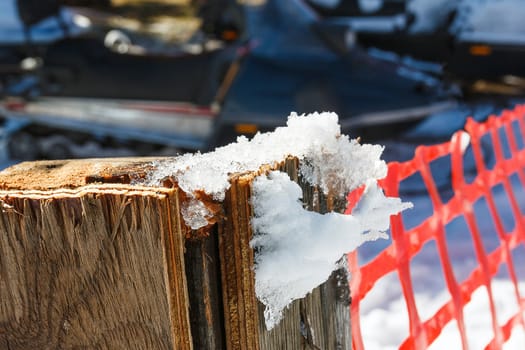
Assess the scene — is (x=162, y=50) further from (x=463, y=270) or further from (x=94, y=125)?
(x=463, y=270)

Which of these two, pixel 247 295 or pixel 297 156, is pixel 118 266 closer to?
pixel 247 295

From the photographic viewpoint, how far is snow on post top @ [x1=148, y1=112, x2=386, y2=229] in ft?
2.28

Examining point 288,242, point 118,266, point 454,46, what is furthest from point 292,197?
point 454,46

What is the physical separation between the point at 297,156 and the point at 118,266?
0.29 meters

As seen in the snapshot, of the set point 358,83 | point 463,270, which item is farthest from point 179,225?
point 358,83

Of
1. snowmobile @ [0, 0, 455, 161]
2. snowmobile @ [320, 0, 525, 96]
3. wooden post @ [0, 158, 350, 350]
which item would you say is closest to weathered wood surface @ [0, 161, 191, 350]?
wooden post @ [0, 158, 350, 350]

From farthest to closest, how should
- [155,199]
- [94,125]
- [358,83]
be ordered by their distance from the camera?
[94,125], [358,83], [155,199]

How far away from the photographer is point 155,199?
0.61 meters

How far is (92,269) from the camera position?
2.12ft

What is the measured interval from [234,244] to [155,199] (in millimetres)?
133

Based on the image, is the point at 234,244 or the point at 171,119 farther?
the point at 171,119

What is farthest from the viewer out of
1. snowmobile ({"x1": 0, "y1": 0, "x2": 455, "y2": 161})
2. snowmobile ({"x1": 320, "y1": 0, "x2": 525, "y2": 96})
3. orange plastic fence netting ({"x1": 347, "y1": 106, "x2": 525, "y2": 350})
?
snowmobile ({"x1": 320, "y1": 0, "x2": 525, "y2": 96})

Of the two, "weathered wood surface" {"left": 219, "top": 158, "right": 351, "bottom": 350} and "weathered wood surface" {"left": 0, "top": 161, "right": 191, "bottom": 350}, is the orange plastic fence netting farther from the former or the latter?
"weathered wood surface" {"left": 0, "top": 161, "right": 191, "bottom": 350}

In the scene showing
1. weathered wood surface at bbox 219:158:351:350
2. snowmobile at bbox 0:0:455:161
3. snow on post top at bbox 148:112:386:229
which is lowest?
weathered wood surface at bbox 219:158:351:350
